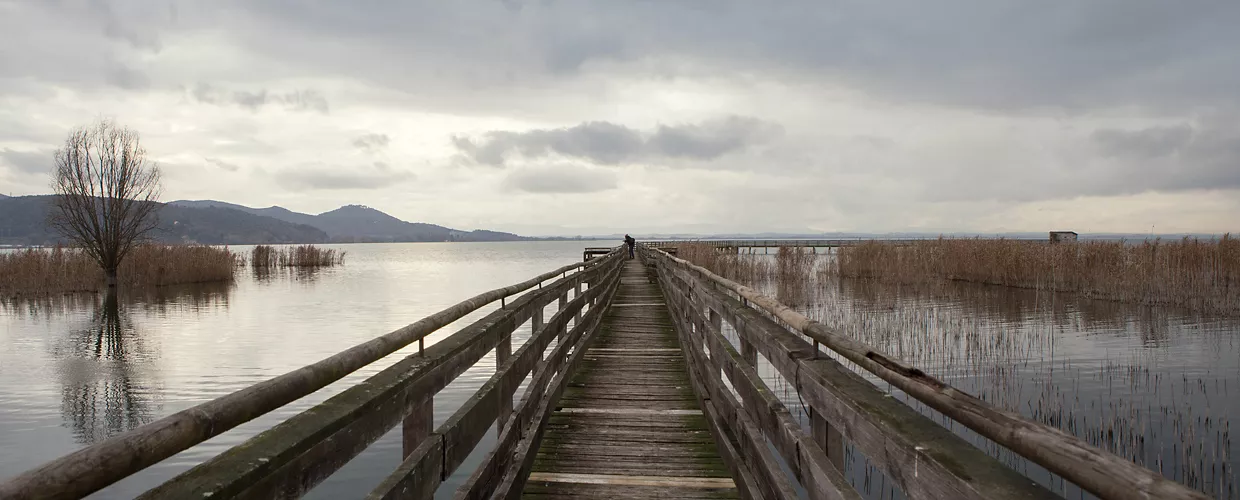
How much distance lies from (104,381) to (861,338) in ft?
60.0

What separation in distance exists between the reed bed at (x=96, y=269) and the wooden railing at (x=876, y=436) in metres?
37.5

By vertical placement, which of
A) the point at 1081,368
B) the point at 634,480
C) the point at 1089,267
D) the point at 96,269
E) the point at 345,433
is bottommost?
the point at 1081,368

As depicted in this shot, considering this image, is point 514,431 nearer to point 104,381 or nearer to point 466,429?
point 466,429

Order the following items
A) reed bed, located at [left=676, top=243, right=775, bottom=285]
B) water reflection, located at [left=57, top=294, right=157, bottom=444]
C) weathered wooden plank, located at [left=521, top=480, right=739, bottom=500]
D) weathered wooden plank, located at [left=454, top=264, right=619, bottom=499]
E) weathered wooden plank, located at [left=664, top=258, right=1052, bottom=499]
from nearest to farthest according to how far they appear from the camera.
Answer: weathered wooden plank, located at [left=664, top=258, right=1052, bottom=499] < weathered wooden plank, located at [left=454, top=264, right=619, bottom=499] < weathered wooden plank, located at [left=521, top=480, right=739, bottom=500] < water reflection, located at [left=57, top=294, right=157, bottom=444] < reed bed, located at [left=676, top=243, right=775, bottom=285]

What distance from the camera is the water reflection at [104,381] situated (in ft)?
35.8

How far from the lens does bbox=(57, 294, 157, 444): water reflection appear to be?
10.9 meters

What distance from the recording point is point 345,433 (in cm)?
239

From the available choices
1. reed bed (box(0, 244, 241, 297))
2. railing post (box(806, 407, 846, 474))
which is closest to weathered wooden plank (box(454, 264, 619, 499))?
railing post (box(806, 407, 846, 474))

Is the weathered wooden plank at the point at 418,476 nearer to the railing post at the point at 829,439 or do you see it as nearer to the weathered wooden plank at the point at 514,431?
the weathered wooden plank at the point at 514,431

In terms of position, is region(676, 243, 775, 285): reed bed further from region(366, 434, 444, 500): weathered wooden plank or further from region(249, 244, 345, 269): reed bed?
region(249, 244, 345, 269): reed bed

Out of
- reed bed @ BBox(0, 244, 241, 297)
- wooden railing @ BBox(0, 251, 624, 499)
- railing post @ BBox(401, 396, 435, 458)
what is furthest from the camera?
reed bed @ BBox(0, 244, 241, 297)

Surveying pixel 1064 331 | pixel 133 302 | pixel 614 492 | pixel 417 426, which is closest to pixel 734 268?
pixel 1064 331

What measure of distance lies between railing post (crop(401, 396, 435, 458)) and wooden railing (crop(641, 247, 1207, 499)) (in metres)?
1.93

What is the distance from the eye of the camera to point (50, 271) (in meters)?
29.8
